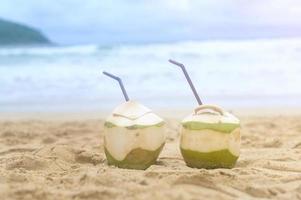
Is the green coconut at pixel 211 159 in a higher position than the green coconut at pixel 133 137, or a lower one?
lower

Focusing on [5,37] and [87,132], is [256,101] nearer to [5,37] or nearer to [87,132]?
[87,132]

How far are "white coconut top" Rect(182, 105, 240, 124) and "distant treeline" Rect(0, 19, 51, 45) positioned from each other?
2807 cm

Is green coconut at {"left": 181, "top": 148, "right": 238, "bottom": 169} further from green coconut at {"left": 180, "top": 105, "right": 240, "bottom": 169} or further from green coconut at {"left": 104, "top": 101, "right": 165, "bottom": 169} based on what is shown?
green coconut at {"left": 104, "top": 101, "right": 165, "bottom": 169}

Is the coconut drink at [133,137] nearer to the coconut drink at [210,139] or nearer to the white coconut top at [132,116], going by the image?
the white coconut top at [132,116]

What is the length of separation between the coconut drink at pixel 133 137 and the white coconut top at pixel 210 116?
0.18 meters

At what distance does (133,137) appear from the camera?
3119 millimetres

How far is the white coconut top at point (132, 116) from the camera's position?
3139mm

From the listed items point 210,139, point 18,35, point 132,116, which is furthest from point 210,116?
point 18,35

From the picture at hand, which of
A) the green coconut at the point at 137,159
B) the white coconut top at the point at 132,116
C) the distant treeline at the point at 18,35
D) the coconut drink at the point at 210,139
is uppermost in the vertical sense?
the distant treeline at the point at 18,35

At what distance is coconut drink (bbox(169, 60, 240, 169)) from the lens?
3.11 meters

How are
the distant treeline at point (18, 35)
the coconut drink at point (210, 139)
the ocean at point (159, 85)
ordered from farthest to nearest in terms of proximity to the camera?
the distant treeline at point (18, 35), the ocean at point (159, 85), the coconut drink at point (210, 139)

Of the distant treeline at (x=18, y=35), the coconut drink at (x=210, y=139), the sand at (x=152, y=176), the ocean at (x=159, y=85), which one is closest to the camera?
the sand at (x=152, y=176)

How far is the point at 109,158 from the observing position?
3246 mm

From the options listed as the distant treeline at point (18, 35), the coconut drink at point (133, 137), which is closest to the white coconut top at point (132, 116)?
the coconut drink at point (133, 137)
